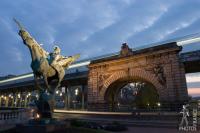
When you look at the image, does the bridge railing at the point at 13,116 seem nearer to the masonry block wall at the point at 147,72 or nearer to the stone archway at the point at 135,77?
the stone archway at the point at 135,77

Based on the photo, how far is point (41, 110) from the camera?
12.5 meters

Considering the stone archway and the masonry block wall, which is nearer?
the masonry block wall

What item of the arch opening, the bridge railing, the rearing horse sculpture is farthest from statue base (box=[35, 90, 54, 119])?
the arch opening

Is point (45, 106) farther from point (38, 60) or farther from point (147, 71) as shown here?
point (147, 71)

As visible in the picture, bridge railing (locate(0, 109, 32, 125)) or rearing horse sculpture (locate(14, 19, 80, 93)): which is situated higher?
rearing horse sculpture (locate(14, 19, 80, 93))

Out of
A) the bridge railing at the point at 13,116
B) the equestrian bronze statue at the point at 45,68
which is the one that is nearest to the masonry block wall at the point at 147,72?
the bridge railing at the point at 13,116

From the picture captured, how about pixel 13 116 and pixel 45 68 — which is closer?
pixel 45 68

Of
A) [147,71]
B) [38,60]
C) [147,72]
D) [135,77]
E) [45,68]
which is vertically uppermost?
[147,71]

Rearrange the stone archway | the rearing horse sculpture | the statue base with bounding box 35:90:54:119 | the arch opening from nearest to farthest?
the statue base with bounding box 35:90:54:119, the rearing horse sculpture, the stone archway, the arch opening

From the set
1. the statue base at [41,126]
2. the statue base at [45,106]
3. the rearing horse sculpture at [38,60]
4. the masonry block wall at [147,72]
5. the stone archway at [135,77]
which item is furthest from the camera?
the stone archway at [135,77]

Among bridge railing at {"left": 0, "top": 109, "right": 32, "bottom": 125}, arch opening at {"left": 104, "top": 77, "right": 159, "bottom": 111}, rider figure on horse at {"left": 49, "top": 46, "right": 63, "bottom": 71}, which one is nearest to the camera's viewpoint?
rider figure on horse at {"left": 49, "top": 46, "right": 63, "bottom": 71}

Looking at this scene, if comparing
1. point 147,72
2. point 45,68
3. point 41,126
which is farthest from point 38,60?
point 147,72

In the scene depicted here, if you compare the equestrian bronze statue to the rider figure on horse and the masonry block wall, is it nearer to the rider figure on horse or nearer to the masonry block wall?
the rider figure on horse

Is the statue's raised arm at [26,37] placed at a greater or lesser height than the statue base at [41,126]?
greater
